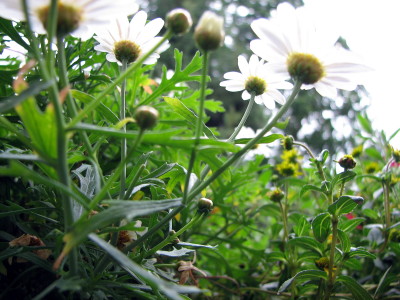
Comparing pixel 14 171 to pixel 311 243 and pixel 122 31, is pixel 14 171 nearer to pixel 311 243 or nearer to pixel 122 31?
pixel 122 31

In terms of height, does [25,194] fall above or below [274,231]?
above

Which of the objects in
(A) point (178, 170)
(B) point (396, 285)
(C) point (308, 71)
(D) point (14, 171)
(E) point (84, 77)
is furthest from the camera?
(B) point (396, 285)

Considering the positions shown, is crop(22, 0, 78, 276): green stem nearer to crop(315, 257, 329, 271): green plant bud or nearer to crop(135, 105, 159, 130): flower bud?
crop(135, 105, 159, 130): flower bud

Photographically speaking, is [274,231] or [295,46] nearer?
[295,46]

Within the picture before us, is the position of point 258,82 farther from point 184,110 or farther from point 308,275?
point 308,275

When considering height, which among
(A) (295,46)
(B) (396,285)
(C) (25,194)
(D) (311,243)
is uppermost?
(A) (295,46)

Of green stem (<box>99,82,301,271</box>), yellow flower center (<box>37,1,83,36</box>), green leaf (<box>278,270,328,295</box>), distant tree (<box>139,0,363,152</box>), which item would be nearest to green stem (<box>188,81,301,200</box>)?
green stem (<box>99,82,301,271</box>)

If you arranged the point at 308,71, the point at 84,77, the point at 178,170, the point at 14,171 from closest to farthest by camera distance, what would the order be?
the point at 14,171 → the point at 308,71 → the point at 178,170 → the point at 84,77

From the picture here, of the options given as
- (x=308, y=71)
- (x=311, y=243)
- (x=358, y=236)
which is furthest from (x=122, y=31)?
(x=358, y=236)
